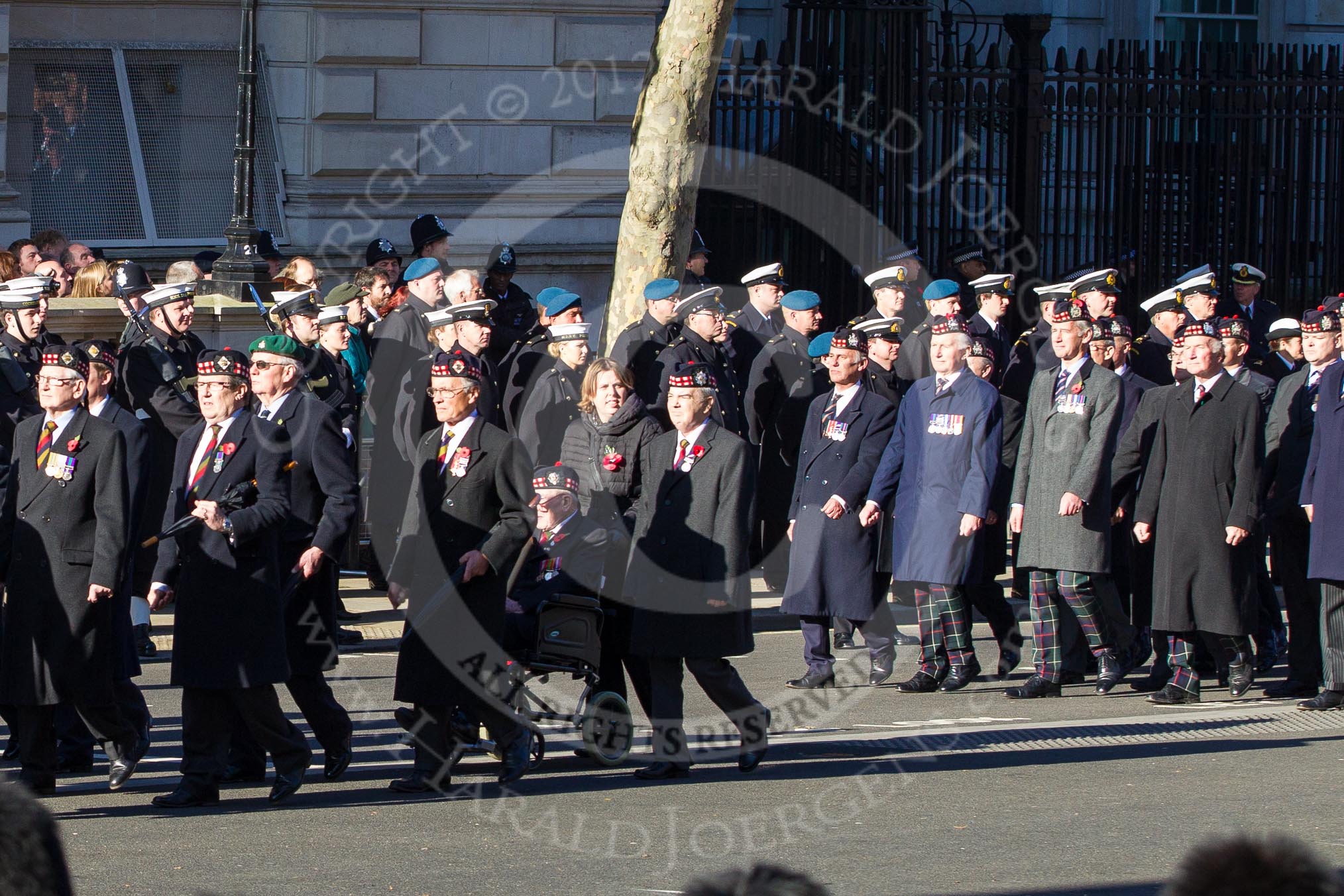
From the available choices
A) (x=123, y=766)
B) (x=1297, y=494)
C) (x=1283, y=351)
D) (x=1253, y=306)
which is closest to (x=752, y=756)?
(x=123, y=766)

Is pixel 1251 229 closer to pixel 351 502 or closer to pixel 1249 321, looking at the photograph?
pixel 1249 321

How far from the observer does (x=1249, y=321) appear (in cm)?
1498

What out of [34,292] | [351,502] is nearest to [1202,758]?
[351,502]

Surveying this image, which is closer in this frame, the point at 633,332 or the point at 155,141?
the point at 633,332

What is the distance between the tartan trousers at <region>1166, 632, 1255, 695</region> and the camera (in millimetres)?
9625

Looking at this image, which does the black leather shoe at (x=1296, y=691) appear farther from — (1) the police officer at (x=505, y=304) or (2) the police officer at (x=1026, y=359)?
(1) the police officer at (x=505, y=304)

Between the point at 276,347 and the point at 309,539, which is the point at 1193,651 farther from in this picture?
the point at 276,347

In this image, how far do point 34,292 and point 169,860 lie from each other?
479 cm

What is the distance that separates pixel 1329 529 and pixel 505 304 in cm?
637

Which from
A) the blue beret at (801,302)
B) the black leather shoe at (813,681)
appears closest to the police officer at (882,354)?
the blue beret at (801,302)

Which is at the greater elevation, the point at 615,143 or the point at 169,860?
the point at 615,143

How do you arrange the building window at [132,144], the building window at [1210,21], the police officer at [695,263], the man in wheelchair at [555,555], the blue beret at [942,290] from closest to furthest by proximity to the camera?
the man in wheelchair at [555,555] < the blue beret at [942,290] < the police officer at [695,263] < the building window at [132,144] < the building window at [1210,21]

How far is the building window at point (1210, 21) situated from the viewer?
80.6ft

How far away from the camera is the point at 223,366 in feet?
24.6
